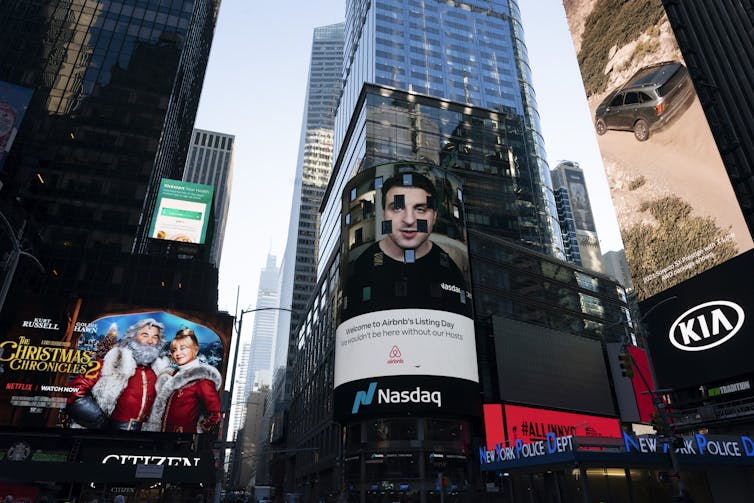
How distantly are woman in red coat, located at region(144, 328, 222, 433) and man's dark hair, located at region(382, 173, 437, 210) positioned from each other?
24686 mm

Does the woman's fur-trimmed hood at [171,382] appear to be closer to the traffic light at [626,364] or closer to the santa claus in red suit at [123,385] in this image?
the santa claus in red suit at [123,385]

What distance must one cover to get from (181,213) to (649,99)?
5067 centimetres

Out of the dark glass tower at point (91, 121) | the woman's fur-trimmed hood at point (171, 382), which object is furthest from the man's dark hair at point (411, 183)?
the dark glass tower at point (91, 121)

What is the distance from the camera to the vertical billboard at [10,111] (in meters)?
40.6

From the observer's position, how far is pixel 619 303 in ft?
259

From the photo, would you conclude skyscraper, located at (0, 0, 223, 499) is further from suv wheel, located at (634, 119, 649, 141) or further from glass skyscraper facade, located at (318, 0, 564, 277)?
suv wheel, located at (634, 119, 649, 141)

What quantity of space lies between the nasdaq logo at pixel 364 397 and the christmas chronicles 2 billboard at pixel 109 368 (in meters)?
13.2

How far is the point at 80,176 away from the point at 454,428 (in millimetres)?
62775

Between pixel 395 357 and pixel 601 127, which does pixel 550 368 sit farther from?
pixel 601 127

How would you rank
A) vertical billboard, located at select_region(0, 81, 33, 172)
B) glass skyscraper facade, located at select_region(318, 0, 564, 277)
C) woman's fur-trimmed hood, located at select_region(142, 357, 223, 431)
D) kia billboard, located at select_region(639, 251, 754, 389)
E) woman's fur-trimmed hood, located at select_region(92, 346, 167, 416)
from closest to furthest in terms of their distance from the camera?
kia billboard, located at select_region(639, 251, 754, 389) → vertical billboard, located at select_region(0, 81, 33, 172) → woman's fur-trimmed hood, located at select_region(92, 346, 167, 416) → woman's fur-trimmed hood, located at select_region(142, 357, 223, 431) → glass skyscraper facade, located at select_region(318, 0, 564, 277)

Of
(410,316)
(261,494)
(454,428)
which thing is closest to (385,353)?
(410,316)

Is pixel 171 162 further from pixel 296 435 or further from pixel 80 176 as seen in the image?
pixel 296 435

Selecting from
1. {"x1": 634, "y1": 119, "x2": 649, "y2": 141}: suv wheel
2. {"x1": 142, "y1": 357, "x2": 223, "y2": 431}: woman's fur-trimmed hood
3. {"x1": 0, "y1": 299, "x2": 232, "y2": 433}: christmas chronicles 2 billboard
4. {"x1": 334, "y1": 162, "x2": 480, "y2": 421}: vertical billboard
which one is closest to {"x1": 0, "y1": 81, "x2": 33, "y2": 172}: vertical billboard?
{"x1": 0, "y1": 299, "x2": 232, "y2": 433}: christmas chronicles 2 billboard

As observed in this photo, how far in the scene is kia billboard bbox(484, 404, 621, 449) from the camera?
165 feet
